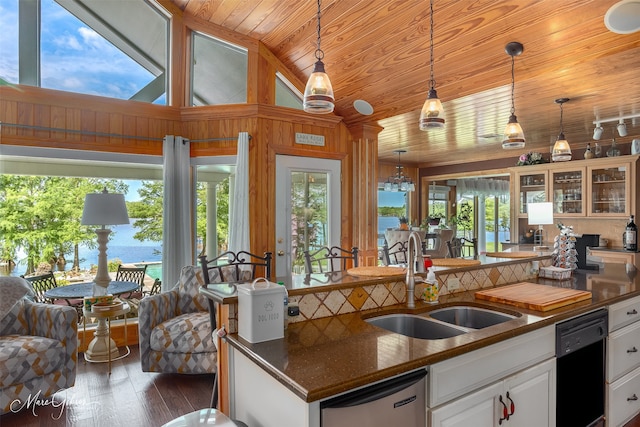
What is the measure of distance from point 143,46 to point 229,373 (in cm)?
384

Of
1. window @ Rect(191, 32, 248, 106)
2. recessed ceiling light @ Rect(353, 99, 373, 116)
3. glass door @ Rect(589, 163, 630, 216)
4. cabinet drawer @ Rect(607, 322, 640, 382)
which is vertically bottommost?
cabinet drawer @ Rect(607, 322, 640, 382)

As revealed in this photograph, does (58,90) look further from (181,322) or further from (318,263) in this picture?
(318,263)

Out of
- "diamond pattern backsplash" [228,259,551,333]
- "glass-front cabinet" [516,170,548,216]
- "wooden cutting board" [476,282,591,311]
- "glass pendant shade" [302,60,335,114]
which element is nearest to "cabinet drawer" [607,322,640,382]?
"wooden cutting board" [476,282,591,311]

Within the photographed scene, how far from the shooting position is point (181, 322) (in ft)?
10.1

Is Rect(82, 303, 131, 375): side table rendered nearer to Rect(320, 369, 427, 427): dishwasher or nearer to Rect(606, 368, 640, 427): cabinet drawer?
Rect(320, 369, 427, 427): dishwasher

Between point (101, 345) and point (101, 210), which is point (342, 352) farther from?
point (101, 345)

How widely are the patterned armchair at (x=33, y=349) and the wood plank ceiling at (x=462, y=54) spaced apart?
3004mm

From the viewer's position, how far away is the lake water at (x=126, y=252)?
14.9 ft

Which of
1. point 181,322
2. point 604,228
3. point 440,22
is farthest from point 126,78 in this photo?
point 604,228

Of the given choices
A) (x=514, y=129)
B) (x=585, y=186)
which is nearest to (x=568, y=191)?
(x=585, y=186)

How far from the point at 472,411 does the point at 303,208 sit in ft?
10.0

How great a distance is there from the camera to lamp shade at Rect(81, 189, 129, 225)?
11.1 ft

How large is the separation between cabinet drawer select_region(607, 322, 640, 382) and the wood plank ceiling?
1.85m

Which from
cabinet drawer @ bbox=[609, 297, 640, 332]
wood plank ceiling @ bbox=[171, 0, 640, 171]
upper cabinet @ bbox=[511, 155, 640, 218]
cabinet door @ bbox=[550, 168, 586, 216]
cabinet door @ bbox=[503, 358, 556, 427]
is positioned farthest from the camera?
cabinet door @ bbox=[550, 168, 586, 216]
